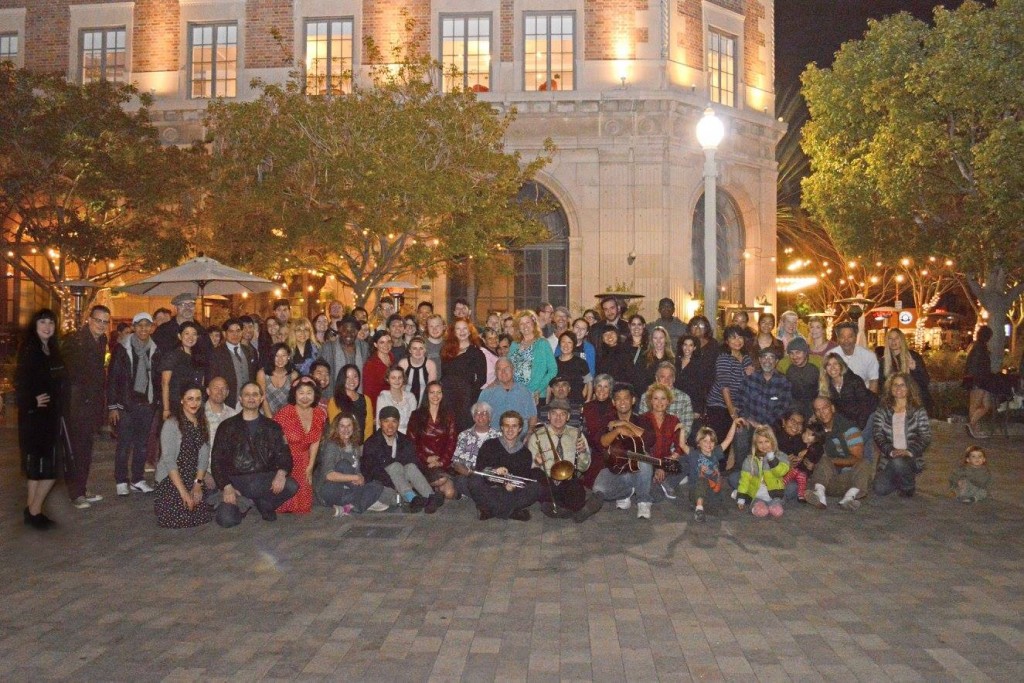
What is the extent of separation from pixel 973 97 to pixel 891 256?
6.55 metres

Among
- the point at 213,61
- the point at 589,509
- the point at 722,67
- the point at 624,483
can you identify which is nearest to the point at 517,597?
the point at 589,509

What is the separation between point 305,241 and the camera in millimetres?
21859

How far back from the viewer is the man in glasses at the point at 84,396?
10141 mm

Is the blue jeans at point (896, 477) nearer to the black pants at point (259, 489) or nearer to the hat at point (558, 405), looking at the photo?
the hat at point (558, 405)

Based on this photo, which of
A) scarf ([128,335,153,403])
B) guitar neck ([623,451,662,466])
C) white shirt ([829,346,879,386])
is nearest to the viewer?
guitar neck ([623,451,662,466])

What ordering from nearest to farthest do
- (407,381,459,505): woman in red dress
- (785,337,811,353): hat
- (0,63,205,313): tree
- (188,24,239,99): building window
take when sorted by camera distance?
(407,381,459,505): woman in red dress → (785,337,811,353): hat → (0,63,205,313): tree → (188,24,239,99): building window

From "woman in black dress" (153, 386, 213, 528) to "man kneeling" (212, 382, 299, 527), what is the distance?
0.17 m

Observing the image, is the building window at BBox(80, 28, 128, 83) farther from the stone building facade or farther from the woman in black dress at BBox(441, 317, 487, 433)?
the woman in black dress at BBox(441, 317, 487, 433)

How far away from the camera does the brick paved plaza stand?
18.2ft

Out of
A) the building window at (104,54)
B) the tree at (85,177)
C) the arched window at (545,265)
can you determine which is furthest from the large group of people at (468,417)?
the building window at (104,54)

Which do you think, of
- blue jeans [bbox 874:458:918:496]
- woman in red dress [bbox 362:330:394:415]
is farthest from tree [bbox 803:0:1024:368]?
woman in red dress [bbox 362:330:394:415]

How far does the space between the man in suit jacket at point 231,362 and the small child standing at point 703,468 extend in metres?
5.10

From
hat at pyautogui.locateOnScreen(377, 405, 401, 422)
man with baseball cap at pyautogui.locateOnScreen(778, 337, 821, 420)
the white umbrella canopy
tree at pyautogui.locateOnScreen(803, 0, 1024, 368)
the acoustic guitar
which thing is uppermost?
tree at pyautogui.locateOnScreen(803, 0, 1024, 368)

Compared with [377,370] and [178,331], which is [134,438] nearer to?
[178,331]
